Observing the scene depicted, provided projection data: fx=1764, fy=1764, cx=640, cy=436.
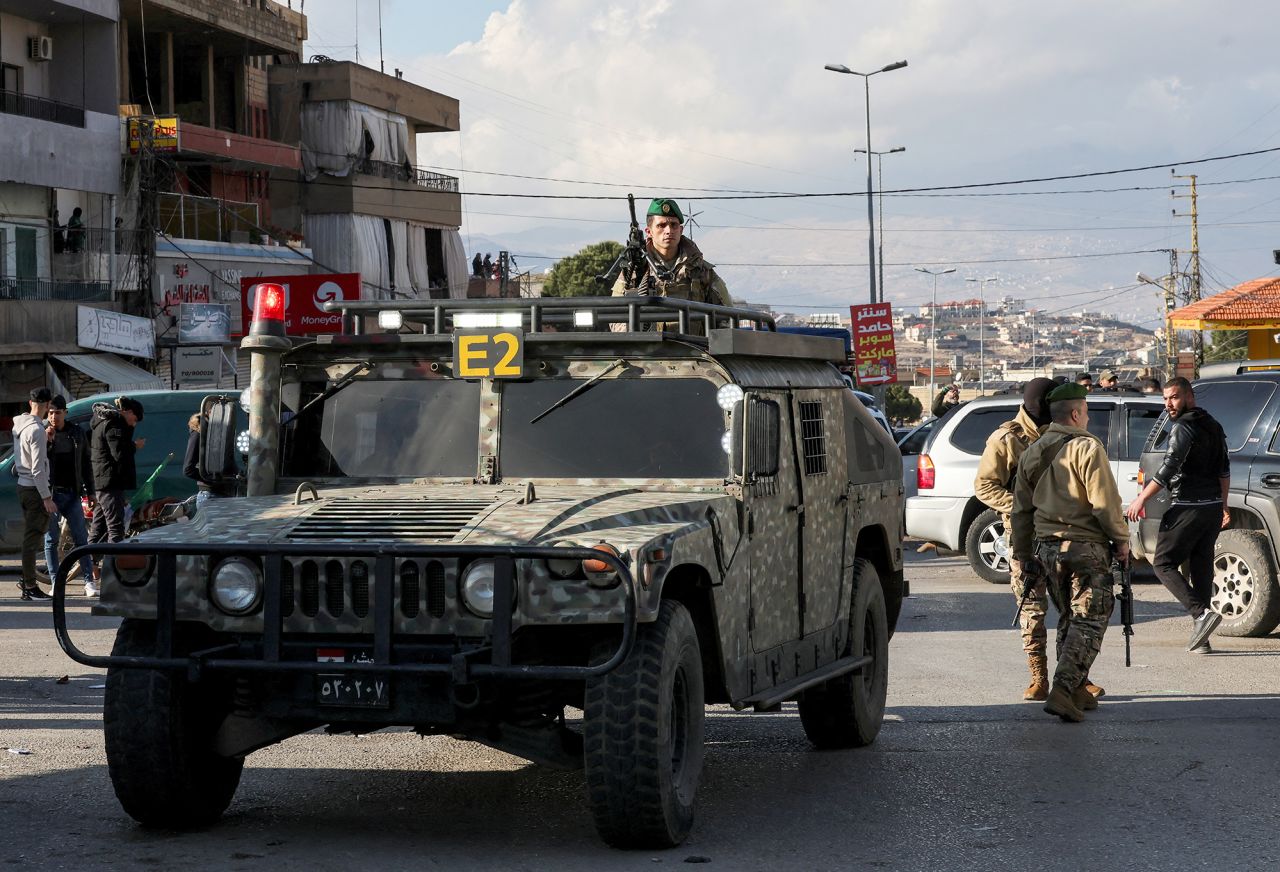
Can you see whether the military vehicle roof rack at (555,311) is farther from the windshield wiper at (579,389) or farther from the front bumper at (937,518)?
the front bumper at (937,518)

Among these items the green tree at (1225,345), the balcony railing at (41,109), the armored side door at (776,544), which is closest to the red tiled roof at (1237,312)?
the balcony railing at (41,109)

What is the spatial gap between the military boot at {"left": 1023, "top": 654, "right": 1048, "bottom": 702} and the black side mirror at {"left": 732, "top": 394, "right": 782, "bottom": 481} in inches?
134

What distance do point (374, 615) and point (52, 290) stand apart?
29.3m

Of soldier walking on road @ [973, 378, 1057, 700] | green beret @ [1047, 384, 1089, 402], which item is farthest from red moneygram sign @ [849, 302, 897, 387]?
green beret @ [1047, 384, 1089, 402]

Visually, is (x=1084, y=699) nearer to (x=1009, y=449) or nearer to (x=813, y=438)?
(x=1009, y=449)

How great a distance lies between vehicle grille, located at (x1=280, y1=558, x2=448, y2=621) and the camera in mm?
6227

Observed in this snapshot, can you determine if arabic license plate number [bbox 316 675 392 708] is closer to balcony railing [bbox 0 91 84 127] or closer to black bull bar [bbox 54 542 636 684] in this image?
black bull bar [bbox 54 542 636 684]

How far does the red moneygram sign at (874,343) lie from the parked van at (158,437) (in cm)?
1960

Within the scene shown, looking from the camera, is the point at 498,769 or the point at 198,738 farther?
the point at 498,769

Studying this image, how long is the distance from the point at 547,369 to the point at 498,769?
6.68 ft

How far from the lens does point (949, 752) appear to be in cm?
873

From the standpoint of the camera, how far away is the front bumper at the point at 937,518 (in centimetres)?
1769

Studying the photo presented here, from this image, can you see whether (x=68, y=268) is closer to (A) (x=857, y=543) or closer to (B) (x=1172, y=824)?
(A) (x=857, y=543)

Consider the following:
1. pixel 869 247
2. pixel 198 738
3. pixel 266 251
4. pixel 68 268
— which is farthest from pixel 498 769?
pixel 869 247
